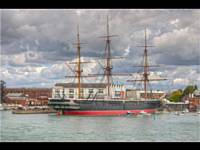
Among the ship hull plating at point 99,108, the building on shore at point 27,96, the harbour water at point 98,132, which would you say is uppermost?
the building on shore at point 27,96

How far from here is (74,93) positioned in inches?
1783

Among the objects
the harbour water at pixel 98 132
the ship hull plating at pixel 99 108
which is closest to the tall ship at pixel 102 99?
the ship hull plating at pixel 99 108

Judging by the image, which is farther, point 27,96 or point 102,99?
point 27,96

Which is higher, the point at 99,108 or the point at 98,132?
the point at 99,108

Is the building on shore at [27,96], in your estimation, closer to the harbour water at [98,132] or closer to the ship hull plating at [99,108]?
the ship hull plating at [99,108]

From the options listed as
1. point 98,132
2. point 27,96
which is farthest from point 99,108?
point 27,96

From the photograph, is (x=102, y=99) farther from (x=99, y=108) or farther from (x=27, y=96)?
(x=27, y=96)

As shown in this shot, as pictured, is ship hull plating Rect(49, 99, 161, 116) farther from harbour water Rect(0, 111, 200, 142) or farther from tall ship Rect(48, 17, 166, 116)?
harbour water Rect(0, 111, 200, 142)

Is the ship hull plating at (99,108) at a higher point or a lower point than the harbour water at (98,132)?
higher

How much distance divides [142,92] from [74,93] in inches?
277

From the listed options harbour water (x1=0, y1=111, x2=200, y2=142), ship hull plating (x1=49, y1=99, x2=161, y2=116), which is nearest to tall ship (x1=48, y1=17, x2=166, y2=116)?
ship hull plating (x1=49, y1=99, x2=161, y2=116)
